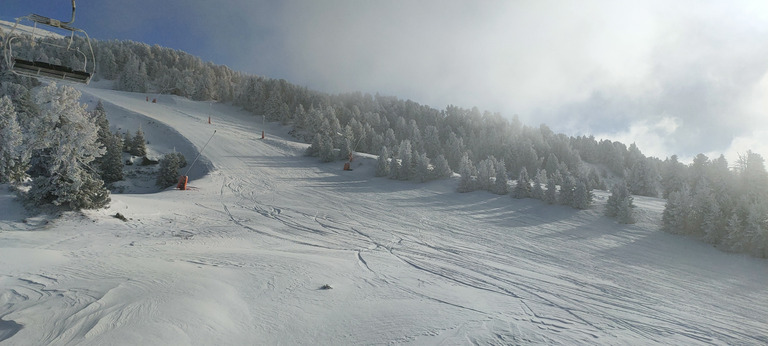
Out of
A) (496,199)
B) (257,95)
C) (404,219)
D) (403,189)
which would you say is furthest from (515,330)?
(257,95)

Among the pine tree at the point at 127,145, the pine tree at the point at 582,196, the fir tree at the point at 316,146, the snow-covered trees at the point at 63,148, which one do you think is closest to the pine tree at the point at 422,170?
the pine tree at the point at 582,196

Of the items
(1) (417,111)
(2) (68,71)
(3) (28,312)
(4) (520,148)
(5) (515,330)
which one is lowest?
(3) (28,312)

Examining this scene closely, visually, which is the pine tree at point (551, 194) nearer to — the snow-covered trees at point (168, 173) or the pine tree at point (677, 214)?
the pine tree at point (677, 214)

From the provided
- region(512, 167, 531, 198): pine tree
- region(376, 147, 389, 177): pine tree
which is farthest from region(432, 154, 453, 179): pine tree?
region(512, 167, 531, 198): pine tree

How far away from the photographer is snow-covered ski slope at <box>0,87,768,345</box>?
7098 mm

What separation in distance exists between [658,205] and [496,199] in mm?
12311

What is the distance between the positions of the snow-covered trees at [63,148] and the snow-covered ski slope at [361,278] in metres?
0.98

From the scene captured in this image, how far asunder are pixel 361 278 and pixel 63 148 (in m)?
14.9

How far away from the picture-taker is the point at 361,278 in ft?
36.2

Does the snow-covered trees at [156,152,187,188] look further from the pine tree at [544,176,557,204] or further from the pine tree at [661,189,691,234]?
the pine tree at [661,189,691,234]

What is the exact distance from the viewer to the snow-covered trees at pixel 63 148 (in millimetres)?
15195

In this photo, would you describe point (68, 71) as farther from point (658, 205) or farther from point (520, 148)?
point (520, 148)

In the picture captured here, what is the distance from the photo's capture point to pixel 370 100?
4107 inches

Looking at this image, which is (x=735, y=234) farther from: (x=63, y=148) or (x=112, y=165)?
(x=112, y=165)
